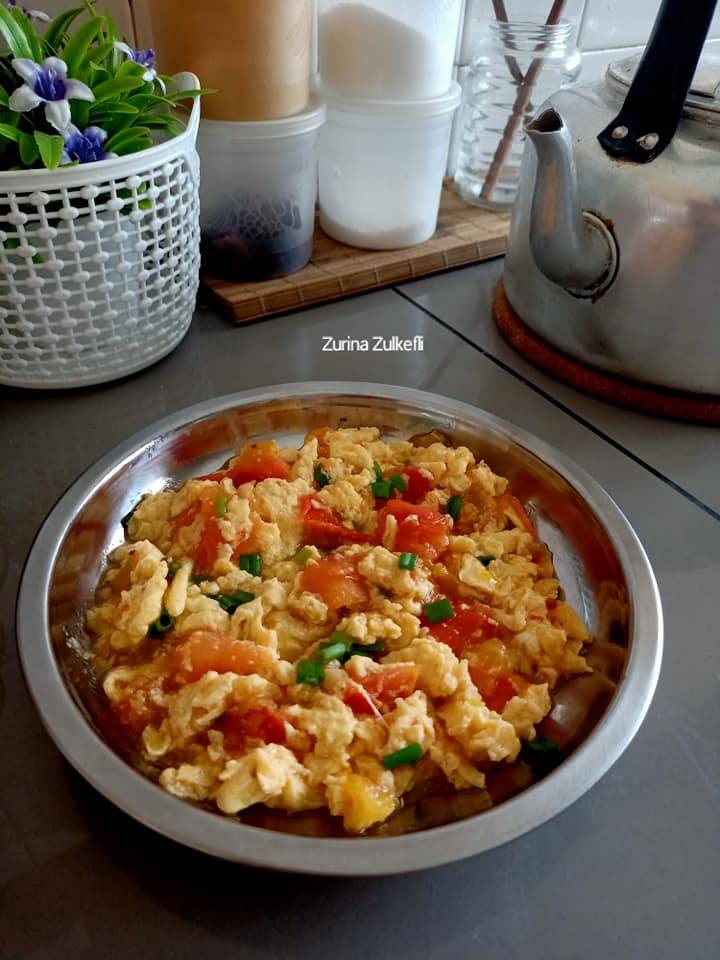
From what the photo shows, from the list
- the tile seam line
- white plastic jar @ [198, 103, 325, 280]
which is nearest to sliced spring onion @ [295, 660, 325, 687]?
the tile seam line

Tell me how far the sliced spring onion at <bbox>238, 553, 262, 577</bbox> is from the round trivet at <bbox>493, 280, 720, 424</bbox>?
538mm

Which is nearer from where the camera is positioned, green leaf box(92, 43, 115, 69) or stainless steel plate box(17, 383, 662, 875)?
stainless steel plate box(17, 383, 662, 875)

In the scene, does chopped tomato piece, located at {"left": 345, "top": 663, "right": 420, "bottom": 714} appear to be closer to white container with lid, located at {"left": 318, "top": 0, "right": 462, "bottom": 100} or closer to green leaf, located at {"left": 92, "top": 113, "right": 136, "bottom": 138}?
green leaf, located at {"left": 92, "top": 113, "right": 136, "bottom": 138}

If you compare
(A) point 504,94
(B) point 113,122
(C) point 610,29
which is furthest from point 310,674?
(C) point 610,29

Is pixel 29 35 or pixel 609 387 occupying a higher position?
pixel 29 35

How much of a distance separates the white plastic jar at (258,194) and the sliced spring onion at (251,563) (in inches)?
22.8

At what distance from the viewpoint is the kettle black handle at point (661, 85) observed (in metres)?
0.80

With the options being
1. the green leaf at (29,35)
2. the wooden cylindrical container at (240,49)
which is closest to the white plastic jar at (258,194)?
the wooden cylindrical container at (240,49)

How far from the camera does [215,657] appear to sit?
0.63 meters

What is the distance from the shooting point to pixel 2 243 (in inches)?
32.0

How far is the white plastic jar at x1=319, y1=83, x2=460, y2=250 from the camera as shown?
1.16 m

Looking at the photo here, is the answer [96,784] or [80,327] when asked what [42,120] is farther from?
[96,784]

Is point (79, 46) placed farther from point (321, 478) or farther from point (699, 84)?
point (699, 84)

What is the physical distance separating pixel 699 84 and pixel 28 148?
753 millimetres
